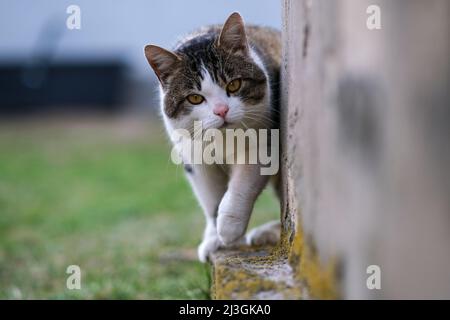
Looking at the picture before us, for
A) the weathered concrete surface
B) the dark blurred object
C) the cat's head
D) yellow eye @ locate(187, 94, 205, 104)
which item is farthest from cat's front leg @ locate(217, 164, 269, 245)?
the dark blurred object

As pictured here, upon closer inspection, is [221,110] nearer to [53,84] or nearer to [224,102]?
[224,102]

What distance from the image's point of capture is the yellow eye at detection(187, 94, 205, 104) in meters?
2.19

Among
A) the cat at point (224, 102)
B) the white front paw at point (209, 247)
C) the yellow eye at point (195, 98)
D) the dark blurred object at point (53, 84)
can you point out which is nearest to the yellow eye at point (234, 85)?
the cat at point (224, 102)

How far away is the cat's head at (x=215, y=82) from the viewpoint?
→ 215 cm

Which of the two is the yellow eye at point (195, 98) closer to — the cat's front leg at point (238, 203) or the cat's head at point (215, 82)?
the cat's head at point (215, 82)

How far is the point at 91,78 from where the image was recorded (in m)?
9.72

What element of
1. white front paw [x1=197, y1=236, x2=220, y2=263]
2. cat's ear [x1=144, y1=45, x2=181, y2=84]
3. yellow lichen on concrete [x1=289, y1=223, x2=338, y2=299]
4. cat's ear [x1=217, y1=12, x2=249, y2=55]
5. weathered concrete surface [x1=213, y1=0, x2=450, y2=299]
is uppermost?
cat's ear [x1=217, y1=12, x2=249, y2=55]

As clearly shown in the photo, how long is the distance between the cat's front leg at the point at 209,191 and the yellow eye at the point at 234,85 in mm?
343

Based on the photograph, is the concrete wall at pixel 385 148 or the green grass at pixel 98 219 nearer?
the concrete wall at pixel 385 148

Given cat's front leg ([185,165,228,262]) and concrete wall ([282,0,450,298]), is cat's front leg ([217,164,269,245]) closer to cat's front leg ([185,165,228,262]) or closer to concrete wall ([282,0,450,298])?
cat's front leg ([185,165,228,262])

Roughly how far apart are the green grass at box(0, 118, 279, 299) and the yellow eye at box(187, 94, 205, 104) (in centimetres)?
71

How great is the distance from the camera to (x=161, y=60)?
7.56 feet

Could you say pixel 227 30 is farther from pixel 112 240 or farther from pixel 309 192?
pixel 112 240

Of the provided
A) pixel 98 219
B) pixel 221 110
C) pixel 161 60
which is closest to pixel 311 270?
pixel 221 110
